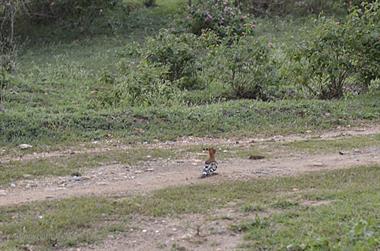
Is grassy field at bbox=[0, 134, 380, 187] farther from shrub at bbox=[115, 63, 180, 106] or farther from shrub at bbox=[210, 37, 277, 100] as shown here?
shrub at bbox=[210, 37, 277, 100]

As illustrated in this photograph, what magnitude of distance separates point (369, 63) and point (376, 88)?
0.60m

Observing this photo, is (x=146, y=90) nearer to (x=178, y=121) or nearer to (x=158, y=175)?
(x=178, y=121)

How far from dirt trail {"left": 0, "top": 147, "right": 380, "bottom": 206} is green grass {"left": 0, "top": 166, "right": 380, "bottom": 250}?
275 millimetres

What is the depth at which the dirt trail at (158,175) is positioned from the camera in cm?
632

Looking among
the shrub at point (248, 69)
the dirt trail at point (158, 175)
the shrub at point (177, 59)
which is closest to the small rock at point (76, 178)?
the dirt trail at point (158, 175)

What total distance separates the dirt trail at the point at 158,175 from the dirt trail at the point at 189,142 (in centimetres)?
89

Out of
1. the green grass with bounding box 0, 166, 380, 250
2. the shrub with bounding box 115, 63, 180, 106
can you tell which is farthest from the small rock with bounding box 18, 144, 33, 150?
the shrub with bounding box 115, 63, 180, 106

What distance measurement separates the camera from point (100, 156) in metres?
7.64

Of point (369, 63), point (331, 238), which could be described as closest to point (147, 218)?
point (331, 238)

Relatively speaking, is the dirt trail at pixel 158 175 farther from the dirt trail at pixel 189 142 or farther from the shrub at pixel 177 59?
the shrub at pixel 177 59

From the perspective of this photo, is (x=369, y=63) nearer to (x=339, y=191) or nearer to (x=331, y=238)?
(x=339, y=191)

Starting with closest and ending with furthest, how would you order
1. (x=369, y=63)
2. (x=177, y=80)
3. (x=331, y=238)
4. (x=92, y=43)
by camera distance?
(x=331, y=238) < (x=369, y=63) < (x=177, y=80) < (x=92, y=43)

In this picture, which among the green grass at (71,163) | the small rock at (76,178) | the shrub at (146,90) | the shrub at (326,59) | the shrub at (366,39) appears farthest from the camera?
the shrub at (366,39)

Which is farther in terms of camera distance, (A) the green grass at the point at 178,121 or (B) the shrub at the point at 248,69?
(B) the shrub at the point at 248,69
